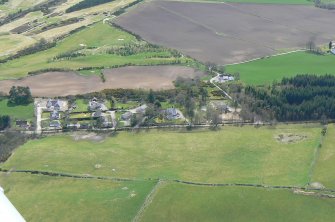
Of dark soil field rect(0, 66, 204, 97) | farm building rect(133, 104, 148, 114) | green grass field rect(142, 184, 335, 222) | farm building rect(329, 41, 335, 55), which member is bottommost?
green grass field rect(142, 184, 335, 222)

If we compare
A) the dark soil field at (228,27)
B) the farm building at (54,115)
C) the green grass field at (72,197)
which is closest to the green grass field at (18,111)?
the farm building at (54,115)

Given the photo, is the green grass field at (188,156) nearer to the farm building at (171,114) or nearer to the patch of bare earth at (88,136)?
the patch of bare earth at (88,136)

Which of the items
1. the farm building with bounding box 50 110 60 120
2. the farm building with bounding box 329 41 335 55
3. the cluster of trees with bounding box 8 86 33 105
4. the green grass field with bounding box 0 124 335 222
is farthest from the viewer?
the farm building with bounding box 329 41 335 55

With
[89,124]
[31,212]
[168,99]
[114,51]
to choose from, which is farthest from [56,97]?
[31,212]

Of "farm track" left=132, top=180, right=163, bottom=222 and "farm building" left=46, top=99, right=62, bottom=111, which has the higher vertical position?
"farm building" left=46, top=99, right=62, bottom=111

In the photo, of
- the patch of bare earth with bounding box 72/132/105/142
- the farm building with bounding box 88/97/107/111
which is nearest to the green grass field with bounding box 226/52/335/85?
the farm building with bounding box 88/97/107/111

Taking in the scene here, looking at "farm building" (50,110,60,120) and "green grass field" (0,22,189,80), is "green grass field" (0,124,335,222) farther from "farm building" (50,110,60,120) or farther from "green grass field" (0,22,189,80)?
"green grass field" (0,22,189,80)

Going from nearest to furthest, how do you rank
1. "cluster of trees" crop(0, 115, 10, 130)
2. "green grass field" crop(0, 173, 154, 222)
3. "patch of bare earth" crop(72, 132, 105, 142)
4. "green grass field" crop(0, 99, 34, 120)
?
"green grass field" crop(0, 173, 154, 222) < "patch of bare earth" crop(72, 132, 105, 142) < "cluster of trees" crop(0, 115, 10, 130) < "green grass field" crop(0, 99, 34, 120)

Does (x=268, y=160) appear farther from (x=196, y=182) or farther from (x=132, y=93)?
(x=132, y=93)
